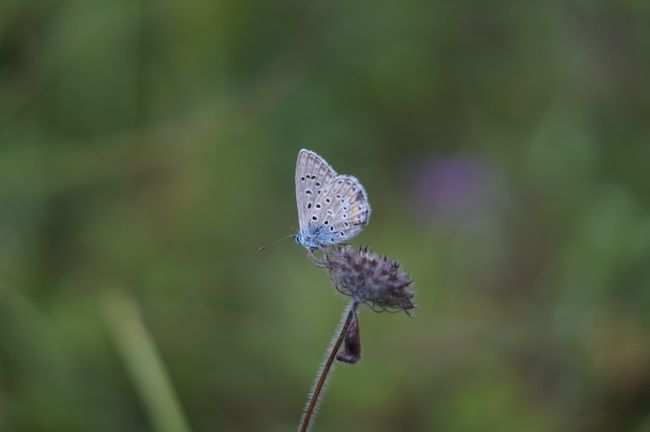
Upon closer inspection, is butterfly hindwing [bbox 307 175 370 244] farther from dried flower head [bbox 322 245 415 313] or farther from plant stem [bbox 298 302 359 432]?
plant stem [bbox 298 302 359 432]

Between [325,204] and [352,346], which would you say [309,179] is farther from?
[352,346]

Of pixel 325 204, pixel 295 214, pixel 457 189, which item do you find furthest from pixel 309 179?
pixel 457 189

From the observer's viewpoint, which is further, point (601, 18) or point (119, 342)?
point (601, 18)

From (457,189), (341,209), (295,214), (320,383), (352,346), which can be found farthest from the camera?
(457,189)

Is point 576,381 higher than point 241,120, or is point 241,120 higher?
point 241,120

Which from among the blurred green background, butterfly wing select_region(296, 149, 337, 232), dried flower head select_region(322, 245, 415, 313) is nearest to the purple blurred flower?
the blurred green background

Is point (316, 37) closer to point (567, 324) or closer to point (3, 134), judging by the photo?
point (3, 134)

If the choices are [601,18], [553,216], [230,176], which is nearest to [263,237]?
[230,176]
